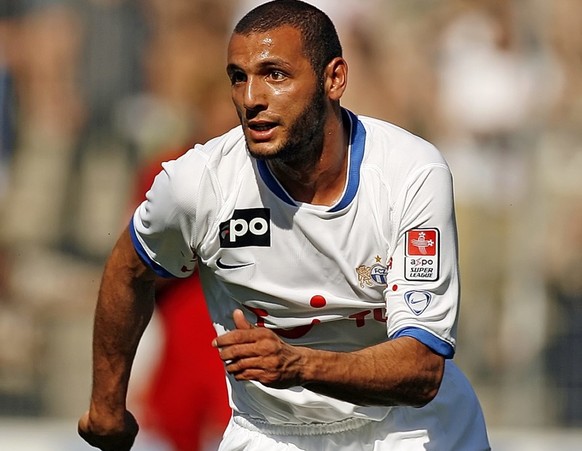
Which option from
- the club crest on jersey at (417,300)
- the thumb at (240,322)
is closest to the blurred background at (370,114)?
the club crest on jersey at (417,300)

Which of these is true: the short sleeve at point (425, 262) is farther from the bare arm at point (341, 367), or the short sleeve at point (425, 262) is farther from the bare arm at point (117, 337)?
the bare arm at point (117, 337)

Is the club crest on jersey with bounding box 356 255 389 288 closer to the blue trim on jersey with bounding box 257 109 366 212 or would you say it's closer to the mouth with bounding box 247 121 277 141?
the blue trim on jersey with bounding box 257 109 366 212

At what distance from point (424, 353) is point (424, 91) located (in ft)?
16.5

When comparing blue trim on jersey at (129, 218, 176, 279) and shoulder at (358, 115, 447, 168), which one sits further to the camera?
blue trim on jersey at (129, 218, 176, 279)

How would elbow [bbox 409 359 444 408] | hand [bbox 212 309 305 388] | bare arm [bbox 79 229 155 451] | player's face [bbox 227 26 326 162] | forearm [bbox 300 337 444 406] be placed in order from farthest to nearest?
bare arm [bbox 79 229 155 451] < player's face [bbox 227 26 326 162] < elbow [bbox 409 359 444 408] < forearm [bbox 300 337 444 406] < hand [bbox 212 309 305 388]

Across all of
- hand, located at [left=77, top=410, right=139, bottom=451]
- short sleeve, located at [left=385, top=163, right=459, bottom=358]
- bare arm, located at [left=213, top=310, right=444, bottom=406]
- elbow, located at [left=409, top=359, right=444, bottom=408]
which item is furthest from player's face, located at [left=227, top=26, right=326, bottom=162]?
hand, located at [left=77, top=410, right=139, bottom=451]

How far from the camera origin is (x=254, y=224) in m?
4.45

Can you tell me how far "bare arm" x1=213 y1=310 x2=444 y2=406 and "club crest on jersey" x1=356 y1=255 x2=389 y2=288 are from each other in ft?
1.18

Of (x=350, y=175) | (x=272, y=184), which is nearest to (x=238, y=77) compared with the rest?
(x=272, y=184)

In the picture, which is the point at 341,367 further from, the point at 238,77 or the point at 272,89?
the point at 238,77

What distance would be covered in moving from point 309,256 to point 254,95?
63cm

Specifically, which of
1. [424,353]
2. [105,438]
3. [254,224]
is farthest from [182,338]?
[424,353]

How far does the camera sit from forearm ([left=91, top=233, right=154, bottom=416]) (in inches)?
184

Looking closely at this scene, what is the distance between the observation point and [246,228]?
4445 millimetres
